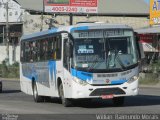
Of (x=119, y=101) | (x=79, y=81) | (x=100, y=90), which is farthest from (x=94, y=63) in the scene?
(x=119, y=101)

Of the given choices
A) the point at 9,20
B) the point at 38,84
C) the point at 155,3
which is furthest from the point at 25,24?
the point at 38,84

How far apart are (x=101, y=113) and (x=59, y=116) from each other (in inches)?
60.2

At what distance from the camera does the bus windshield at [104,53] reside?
20359 millimetres

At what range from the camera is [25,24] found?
264ft

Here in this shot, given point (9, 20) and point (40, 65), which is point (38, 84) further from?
point (9, 20)

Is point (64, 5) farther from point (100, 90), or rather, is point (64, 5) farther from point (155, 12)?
point (100, 90)

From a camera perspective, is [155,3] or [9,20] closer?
[155,3]

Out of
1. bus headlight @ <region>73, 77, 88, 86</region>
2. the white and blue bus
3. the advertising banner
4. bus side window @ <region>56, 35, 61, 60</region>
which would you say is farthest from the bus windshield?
the advertising banner

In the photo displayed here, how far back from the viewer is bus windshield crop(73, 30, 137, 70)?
20.4m

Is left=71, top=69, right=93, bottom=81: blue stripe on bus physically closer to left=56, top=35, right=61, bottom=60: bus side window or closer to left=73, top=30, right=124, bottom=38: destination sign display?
left=73, top=30, right=124, bottom=38: destination sign display

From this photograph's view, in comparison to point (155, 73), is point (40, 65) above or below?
above

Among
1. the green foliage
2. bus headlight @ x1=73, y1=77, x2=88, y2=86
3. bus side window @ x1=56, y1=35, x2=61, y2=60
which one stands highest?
bus side window @ x1=56, y1=35, x2=61, y2=60

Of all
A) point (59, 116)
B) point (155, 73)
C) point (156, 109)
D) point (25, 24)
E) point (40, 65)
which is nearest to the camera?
point (59, 116)

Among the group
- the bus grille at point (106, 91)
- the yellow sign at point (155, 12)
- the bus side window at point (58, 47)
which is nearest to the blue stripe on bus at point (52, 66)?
the bus side window at point (58, 47)
